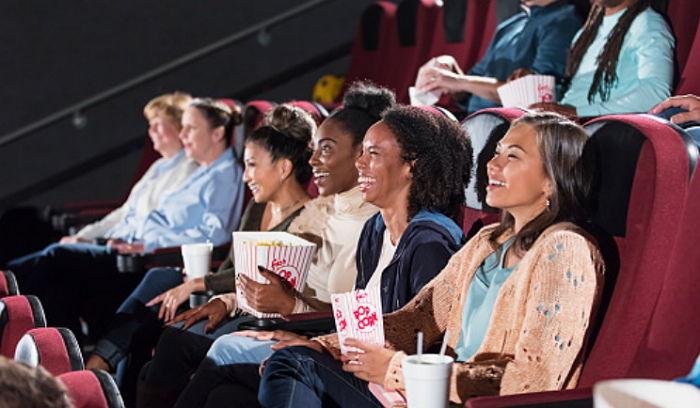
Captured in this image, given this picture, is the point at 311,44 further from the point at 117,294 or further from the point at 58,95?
the point at 117,294

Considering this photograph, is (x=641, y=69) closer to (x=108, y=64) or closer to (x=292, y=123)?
(x=292, y=123)

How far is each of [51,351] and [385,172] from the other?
28.8 inches

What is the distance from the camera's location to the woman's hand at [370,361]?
147cm

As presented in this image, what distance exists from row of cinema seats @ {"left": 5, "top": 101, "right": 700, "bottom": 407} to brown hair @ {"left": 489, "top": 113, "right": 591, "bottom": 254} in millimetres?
22

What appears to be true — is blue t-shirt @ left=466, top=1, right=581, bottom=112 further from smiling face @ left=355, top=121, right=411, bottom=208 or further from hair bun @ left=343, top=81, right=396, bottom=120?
smiling face @ left=355, top=121, right=411, bottom=208

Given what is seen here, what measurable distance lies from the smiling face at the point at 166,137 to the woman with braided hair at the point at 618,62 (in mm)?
1512

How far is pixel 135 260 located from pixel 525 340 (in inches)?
59.9

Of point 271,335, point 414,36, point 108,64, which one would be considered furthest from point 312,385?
point 108,64

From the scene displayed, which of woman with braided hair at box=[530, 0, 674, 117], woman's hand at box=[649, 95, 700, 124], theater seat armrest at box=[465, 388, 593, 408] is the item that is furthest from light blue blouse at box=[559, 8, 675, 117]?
theater seat armrest at box=[465, 388, 593, 408]

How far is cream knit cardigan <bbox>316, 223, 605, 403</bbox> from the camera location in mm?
1288

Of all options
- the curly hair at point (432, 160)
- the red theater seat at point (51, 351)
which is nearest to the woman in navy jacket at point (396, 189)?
the curly hair at point (432, 160)

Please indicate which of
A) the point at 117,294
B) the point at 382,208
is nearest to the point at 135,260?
the point at 117,294

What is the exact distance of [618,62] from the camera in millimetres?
2250

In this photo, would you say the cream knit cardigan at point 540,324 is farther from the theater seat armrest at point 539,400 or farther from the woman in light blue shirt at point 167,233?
the woman in light blue shirt at point 167,233
